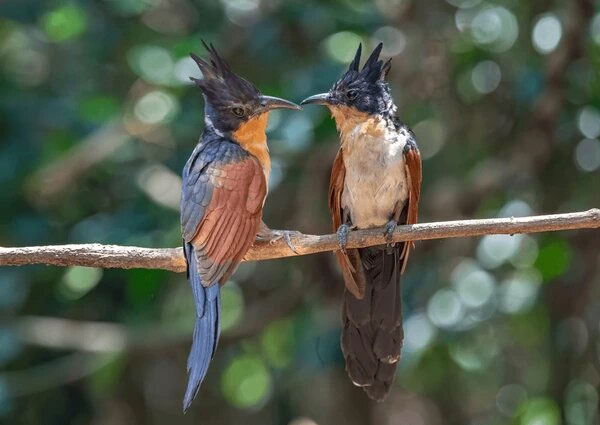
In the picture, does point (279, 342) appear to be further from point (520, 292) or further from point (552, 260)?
point (552, 260)

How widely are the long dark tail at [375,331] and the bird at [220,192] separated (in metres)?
0.60

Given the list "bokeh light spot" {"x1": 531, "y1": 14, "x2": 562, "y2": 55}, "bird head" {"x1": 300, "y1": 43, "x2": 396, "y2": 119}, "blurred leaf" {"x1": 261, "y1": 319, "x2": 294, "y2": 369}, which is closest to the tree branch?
"bird head" {"x1": 300, "y1": 43, "x2": 396, "y2": 119}

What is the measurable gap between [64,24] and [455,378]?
3018mm

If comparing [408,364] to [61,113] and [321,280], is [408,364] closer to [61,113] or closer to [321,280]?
[321,280]

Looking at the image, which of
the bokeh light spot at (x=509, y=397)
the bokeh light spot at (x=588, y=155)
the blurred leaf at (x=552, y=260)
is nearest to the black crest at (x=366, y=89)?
the blurred leaf at (x=552, y=260)

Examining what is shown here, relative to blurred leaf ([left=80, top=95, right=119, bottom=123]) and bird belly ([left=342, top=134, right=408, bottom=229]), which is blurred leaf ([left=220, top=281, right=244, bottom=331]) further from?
bird belly ([left=342, top=134, right=408, bottom=229])

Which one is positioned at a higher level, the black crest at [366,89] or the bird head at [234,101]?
the black crest at [366,89]

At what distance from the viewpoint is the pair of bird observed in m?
3.74

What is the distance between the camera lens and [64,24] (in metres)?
5.24

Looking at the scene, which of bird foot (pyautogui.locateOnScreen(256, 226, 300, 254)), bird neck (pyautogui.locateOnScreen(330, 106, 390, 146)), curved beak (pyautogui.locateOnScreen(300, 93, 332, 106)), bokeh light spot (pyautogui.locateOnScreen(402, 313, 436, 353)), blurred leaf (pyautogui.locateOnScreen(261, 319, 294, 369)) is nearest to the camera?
bird foot (pyautogui.locateOnScreen(256, 226, 300, 254))

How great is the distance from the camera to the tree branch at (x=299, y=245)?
339 centimetres

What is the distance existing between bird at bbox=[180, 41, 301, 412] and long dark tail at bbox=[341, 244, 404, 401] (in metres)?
0.60

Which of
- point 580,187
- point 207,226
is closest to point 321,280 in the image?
point 580,187

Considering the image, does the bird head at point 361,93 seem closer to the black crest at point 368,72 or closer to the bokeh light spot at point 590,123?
the black crest at point 368,72
